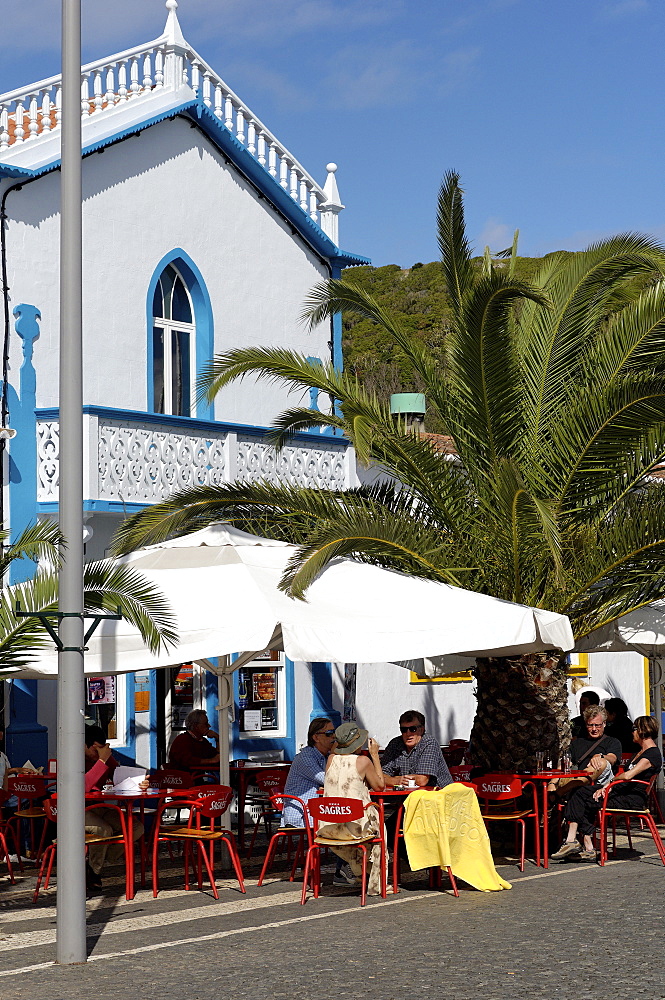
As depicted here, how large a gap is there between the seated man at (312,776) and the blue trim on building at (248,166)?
812 centimetres

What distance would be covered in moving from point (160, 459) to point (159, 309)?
116 inches

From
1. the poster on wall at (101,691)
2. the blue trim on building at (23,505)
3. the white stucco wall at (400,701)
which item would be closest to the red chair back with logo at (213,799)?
the blue trim on building at (23,505)

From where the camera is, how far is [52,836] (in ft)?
48.0

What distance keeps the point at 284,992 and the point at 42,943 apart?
2.44 metres

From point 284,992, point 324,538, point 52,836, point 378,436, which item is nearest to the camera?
point 284,992

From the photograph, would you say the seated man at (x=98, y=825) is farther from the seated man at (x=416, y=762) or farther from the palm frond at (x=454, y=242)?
the palm frond at (x=454, y=242)

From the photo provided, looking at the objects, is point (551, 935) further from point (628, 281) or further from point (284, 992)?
point (628, 281)

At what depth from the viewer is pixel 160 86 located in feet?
60.8

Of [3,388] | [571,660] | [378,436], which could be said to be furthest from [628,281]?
[571,660]

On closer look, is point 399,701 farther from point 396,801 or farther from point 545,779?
point 396,801

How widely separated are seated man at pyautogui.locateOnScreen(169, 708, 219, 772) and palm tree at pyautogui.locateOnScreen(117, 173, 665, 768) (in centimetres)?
246

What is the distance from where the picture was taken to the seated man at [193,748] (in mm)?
15008

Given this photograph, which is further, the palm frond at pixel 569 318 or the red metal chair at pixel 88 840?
the palm frond at pixel 569 318

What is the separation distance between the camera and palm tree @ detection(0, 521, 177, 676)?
9938mm
